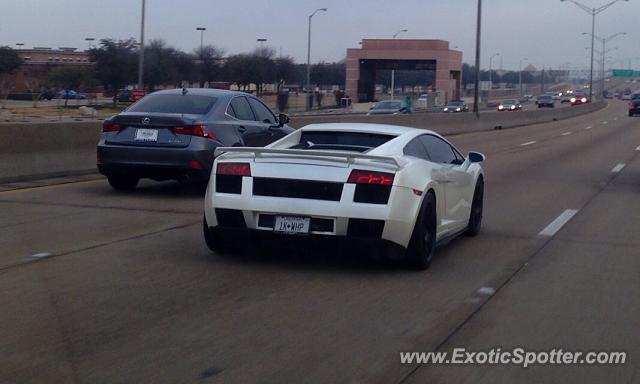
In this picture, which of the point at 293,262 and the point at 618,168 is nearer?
the point at 293,262

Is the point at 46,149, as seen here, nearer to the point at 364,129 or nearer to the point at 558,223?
the point at 364,129

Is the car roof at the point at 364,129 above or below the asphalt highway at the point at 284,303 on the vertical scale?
above

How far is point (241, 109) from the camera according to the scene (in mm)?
15172

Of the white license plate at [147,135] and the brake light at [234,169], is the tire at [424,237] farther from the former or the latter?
the white license plate at [147,135]

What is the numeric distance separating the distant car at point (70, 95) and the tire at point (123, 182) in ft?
71.3

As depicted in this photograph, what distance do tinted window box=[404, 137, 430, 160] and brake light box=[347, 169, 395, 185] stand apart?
3.34 feet

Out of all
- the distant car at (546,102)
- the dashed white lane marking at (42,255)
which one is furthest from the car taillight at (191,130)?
the distant car at (546,102)

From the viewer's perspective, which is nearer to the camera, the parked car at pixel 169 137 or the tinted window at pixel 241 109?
the parked car at pixel 169 137

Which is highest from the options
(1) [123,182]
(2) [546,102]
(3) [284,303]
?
(2) [546,102]

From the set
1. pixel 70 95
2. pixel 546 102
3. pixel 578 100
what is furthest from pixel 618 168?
pixel 578 100

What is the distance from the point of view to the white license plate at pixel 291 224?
8.80m

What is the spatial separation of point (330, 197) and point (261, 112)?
7.27 m

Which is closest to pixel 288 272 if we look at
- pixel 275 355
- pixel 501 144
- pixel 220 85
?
pixel 275 355

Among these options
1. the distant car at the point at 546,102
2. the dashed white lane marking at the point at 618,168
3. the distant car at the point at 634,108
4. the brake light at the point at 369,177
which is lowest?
the dashed white lane marking at the point at 618,168
